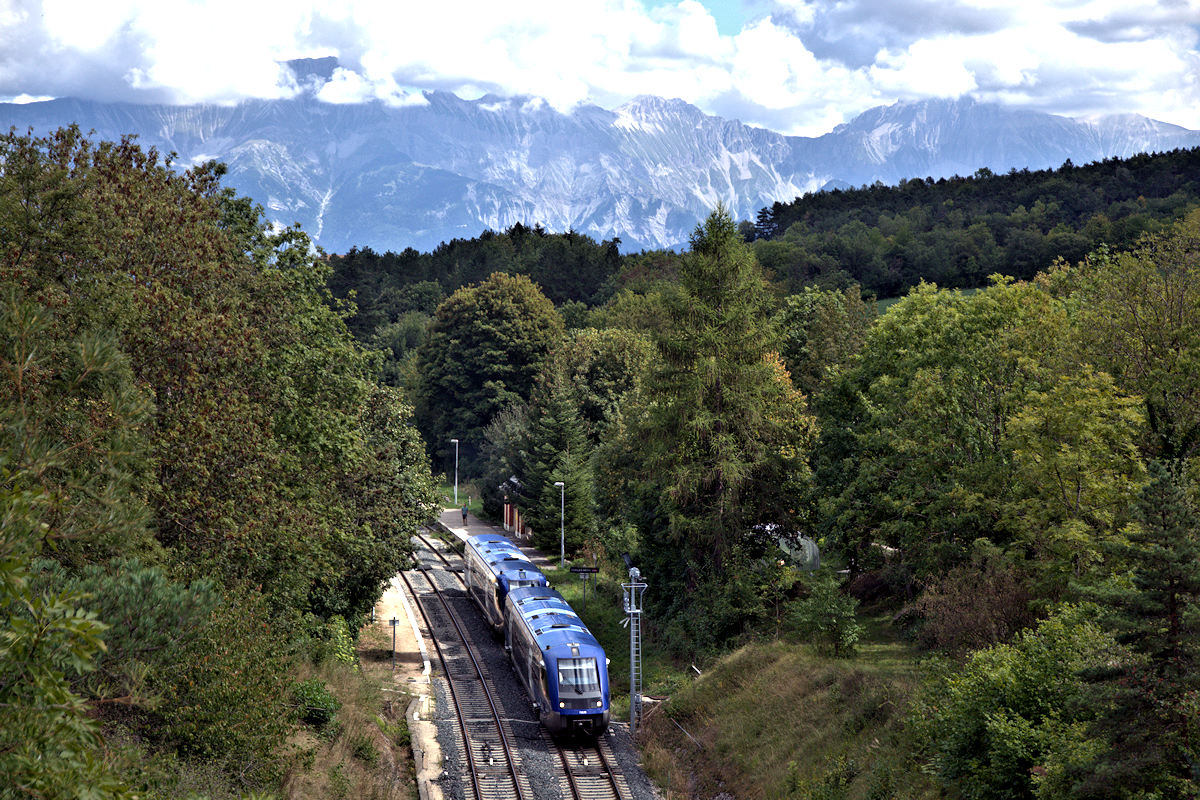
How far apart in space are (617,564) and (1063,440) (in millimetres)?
24694

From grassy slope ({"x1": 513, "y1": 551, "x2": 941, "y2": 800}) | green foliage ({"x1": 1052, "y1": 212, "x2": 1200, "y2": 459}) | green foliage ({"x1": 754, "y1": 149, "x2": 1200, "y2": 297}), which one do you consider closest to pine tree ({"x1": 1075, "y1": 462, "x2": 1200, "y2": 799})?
grassy slope ({"x1": 513, "y1": 551, "x2": 941, "y2": 800})

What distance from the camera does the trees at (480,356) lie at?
8100 cm

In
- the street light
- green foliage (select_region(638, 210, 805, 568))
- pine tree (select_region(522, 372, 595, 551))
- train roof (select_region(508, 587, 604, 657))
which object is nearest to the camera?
train roof (select_region(508, 587, 604, 657))

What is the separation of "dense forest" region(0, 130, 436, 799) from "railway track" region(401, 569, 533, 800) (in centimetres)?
503

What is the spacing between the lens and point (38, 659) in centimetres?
787

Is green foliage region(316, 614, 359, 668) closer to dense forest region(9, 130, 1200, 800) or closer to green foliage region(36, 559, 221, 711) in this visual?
dense forest region(9, 130, 1200, 800)

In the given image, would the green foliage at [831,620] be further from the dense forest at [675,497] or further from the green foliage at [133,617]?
the green foliage at [133,617]

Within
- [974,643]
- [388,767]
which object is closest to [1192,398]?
[974,643]

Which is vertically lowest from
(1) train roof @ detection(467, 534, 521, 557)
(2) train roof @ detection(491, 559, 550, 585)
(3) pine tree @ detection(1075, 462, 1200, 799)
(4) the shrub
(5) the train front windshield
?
(4) the shrub

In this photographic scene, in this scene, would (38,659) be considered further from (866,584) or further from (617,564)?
(617,564)

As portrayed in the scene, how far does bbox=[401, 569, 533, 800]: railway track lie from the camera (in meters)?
25.2

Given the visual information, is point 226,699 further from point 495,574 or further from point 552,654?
point 495,574

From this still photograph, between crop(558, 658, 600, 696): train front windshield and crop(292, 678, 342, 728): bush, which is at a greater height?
crop(292, 678, 342, 728): bush

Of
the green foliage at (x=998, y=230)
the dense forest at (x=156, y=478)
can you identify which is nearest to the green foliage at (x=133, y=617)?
the dense forest at (x=156, y=478)
